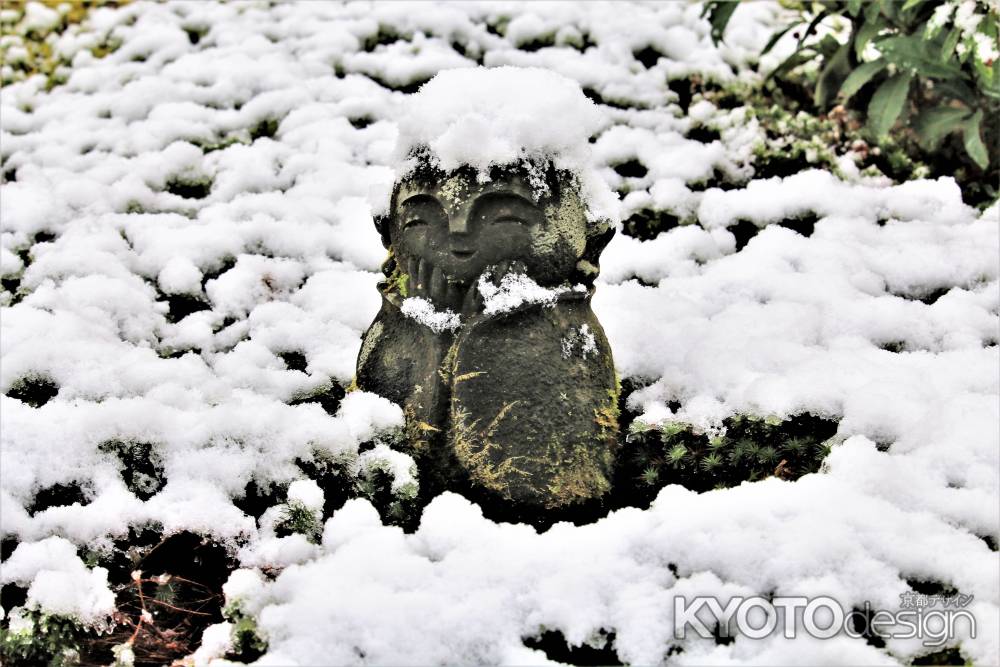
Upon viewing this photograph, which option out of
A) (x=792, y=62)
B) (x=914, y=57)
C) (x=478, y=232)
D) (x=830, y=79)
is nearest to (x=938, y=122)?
(x=914, y=57)

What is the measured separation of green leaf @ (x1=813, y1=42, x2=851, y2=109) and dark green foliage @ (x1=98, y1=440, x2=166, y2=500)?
3245 mm

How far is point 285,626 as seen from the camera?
1793 mm

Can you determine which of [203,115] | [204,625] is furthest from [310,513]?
[203,115]

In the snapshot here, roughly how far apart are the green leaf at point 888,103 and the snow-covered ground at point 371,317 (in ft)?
0.75

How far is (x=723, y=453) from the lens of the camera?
2412mm

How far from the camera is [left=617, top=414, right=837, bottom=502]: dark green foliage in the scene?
2365 millimetres

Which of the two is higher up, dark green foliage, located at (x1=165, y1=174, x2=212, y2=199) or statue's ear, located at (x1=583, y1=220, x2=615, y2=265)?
statue's ear, located at (x1=583, y1=220, x2=615, y2=265)

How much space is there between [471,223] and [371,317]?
0.94m

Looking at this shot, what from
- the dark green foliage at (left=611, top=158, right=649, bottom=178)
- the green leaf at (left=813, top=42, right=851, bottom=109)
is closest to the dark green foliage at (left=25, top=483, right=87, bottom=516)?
the dark green foliage at (left=611, top=158, right=649, bottom=178)

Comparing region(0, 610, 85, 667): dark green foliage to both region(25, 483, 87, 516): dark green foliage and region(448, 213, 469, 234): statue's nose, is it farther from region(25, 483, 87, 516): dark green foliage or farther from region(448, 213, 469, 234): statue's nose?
region(448, 213, 469, 234): statue's nose

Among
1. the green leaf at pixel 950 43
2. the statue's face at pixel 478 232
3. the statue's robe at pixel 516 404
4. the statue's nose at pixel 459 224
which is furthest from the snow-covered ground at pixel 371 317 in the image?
the green leaf at pixel 950 43

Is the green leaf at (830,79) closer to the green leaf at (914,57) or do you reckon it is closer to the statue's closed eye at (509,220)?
the green leaf at (914,57)

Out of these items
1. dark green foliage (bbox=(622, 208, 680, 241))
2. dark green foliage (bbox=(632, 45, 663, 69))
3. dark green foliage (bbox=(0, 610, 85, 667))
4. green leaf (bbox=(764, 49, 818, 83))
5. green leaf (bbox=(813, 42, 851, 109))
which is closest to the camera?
dark green foliage (bbox=(0, 610, 85, 667))

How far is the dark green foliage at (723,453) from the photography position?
237cm
